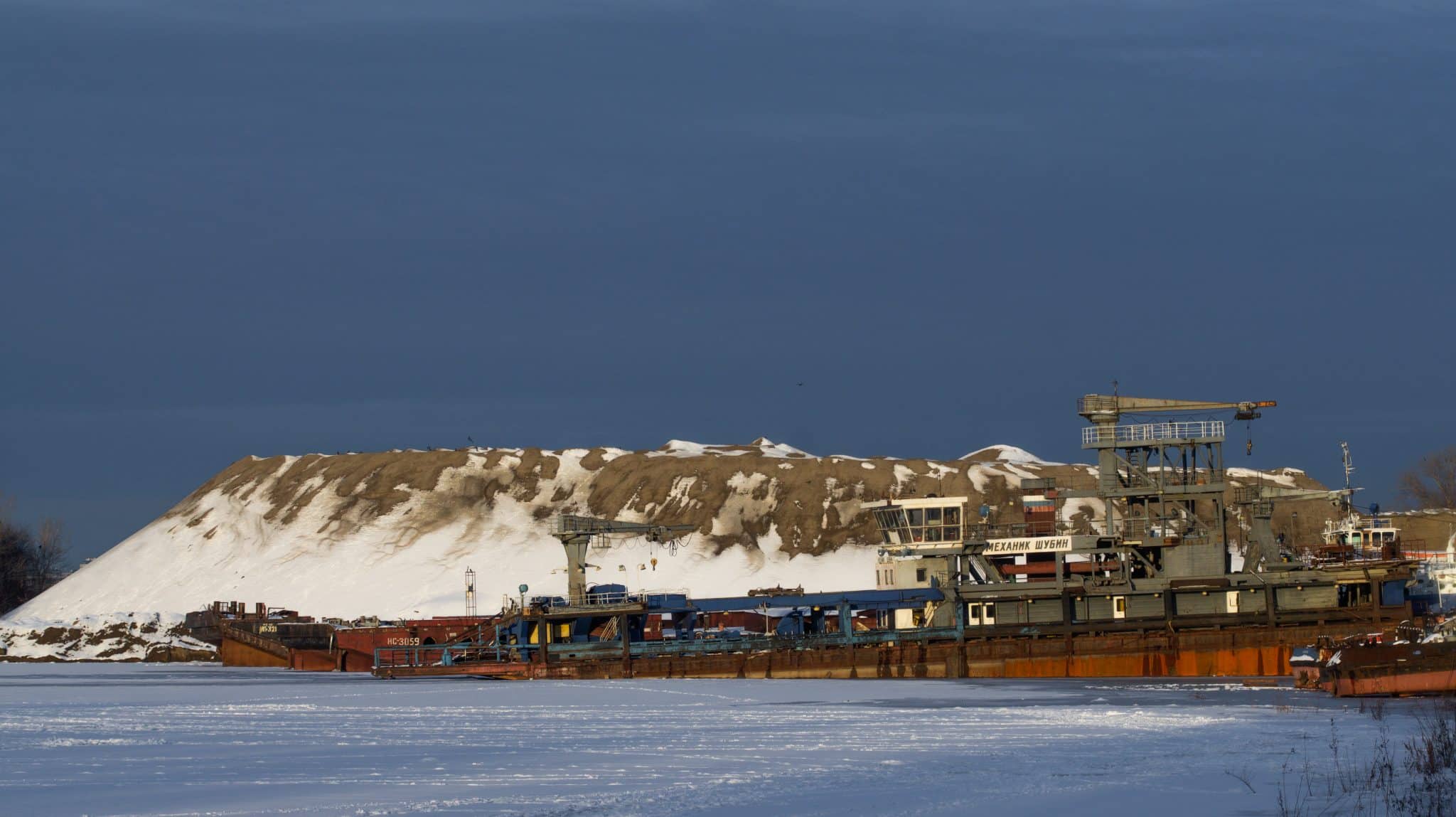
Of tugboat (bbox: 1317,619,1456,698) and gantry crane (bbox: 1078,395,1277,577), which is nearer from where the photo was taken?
tugboat (bbox: 1317,619,1456,698)

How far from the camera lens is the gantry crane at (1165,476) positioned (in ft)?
227

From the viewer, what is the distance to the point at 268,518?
14450 centimetres

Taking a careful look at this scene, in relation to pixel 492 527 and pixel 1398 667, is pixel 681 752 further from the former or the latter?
pixel 492 527

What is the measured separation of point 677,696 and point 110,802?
29578mm

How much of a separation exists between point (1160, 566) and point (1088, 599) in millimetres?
3486

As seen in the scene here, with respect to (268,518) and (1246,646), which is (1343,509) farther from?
(268,518)

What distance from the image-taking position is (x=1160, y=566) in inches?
2781

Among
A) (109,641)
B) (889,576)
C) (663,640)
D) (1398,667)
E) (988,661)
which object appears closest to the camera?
(1398,667)

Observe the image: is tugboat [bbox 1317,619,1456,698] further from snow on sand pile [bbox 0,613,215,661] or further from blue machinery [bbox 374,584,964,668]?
snow on sand pile [bbox 0,613,215,661]

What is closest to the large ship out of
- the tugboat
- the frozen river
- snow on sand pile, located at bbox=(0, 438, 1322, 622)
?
the frozen river

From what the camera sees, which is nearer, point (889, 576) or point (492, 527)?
point (889, 576)

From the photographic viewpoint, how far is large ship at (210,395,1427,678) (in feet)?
220

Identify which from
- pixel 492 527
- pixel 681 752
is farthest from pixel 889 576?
pixel 492 527

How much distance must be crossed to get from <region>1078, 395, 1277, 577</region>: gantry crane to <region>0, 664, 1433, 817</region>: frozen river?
1385 centimetres
